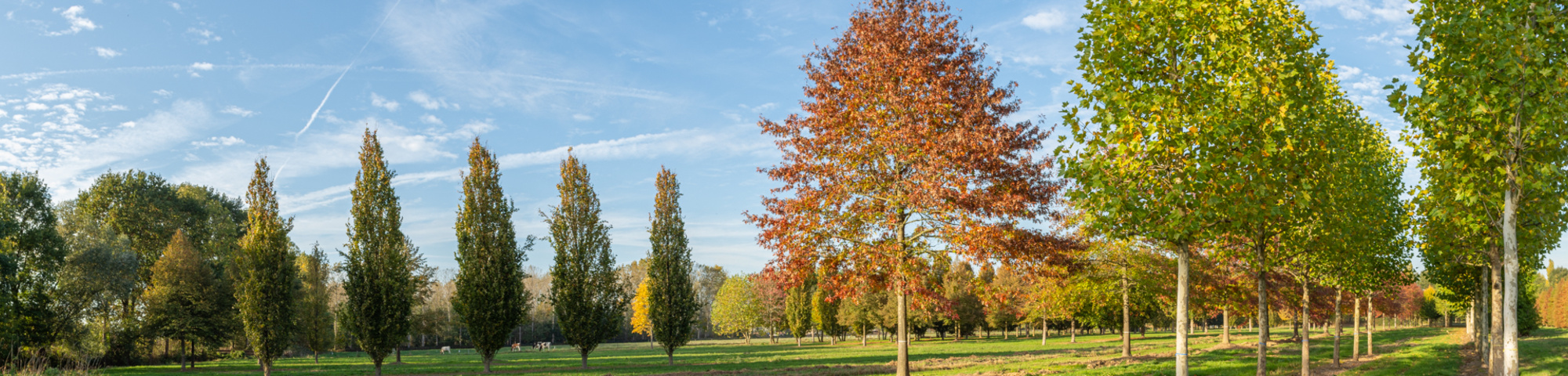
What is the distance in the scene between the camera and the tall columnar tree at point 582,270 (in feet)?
128

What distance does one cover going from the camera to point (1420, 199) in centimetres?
1486

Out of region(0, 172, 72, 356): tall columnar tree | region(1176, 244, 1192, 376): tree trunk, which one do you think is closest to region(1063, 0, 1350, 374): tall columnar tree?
region(1176, 244, 1192, 376): tree trunk

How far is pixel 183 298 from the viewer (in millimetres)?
42531

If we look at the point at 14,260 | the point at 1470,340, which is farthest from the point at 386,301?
the point at 1470,340

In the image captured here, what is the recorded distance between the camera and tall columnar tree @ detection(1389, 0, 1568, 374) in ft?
33.1

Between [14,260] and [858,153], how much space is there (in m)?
39.9

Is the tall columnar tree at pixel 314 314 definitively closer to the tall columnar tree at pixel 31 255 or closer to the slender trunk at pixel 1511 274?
the tall columnar tree at pixel 31 255

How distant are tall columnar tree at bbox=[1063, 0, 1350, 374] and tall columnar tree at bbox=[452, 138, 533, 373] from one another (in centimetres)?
3206

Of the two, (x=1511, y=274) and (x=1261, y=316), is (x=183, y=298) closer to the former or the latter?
(x=1261, y=316)

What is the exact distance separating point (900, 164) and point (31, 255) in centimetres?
4258

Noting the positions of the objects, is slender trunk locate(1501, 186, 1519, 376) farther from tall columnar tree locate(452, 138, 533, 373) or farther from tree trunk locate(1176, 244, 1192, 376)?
tall columnar tree locate(452, 138, 533, 373)

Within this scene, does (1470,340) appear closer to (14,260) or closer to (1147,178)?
(1147,178)

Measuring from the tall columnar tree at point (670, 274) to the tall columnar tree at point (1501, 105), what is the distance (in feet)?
111

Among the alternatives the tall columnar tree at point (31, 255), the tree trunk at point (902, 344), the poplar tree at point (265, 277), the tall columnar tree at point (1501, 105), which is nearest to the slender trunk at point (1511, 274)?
the tall columnar tree at point (1501, 105)
